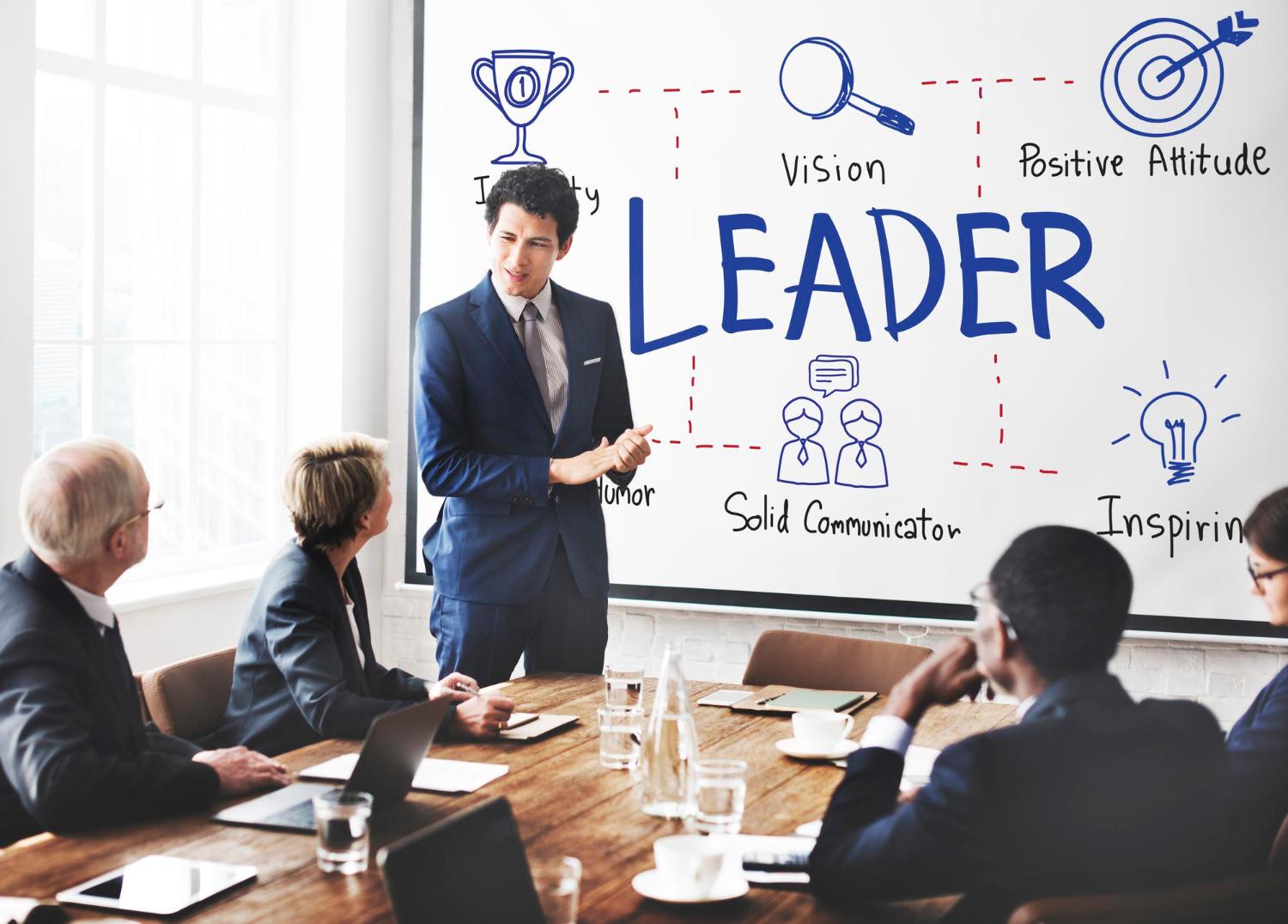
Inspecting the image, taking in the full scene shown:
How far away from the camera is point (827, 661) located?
3555mm

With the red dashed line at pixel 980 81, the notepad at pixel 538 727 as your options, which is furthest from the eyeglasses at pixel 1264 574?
the red dashed line at pixel 980 81

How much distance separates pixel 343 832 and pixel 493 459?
5.96ft

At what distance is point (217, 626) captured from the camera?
464 cm

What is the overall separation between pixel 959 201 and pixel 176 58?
244 centimetres

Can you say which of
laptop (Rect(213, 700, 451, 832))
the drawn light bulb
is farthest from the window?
the drawn light bulb

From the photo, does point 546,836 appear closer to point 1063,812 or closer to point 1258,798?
point 1063,812

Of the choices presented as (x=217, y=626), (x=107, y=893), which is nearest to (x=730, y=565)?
(x=217, y=626)

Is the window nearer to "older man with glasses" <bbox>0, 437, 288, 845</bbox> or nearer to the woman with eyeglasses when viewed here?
"older man with glasses" <bbox>0, 437, 288, 845</bbox>

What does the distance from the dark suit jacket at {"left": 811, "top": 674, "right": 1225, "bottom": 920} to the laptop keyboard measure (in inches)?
29.9

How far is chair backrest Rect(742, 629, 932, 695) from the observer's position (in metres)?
3.44

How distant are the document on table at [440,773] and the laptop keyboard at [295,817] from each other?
0.43ft

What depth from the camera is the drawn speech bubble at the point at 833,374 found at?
4.55m

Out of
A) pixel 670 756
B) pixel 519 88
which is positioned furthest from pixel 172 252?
pixel 670 756

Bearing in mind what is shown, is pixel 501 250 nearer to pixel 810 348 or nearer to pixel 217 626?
pixel 810 348
